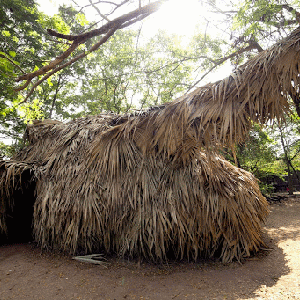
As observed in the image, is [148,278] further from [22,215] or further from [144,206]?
[22,215]

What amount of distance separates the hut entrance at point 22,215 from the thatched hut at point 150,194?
1.01 ft

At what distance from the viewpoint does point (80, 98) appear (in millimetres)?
12078

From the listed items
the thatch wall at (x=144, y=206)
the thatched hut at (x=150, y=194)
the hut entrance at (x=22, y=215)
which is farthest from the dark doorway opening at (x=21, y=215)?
the thatch wall at (x=144, y=206)

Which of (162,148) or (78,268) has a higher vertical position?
(162,148)

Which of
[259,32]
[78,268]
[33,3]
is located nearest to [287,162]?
[259,32]

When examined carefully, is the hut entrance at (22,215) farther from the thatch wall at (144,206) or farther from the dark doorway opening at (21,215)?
the thatch wall at (144,206)

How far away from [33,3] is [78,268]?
931 cm

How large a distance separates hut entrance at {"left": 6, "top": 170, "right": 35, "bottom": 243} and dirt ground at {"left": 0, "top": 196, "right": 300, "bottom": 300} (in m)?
0.74

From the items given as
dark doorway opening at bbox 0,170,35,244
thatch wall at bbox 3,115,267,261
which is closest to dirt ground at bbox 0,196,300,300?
thatch wall at bbox 3,115,267,261

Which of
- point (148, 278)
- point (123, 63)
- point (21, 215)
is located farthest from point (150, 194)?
point (123, 63)

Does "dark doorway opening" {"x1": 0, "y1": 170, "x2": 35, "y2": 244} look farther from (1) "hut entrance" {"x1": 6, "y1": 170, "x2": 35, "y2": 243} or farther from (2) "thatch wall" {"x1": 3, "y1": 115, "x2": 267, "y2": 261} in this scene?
(2) "thatch wall" {"x1": 3, "y1": 115, "x2": 267, "y2": 261}

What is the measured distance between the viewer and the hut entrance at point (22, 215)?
460 centimetres

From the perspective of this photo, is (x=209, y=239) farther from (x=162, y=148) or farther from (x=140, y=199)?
(x=162, y=148)

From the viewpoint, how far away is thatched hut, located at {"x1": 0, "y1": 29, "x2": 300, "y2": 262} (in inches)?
130
